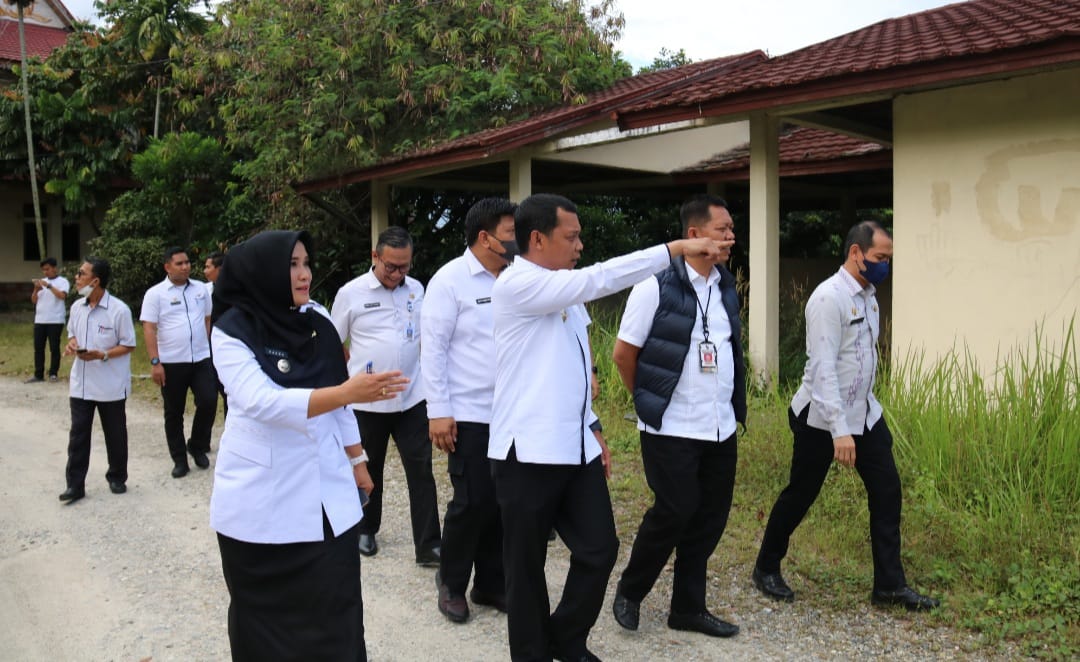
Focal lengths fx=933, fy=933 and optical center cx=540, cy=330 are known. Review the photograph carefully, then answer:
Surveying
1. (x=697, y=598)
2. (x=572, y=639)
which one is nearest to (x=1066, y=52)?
(x=697, y=598)

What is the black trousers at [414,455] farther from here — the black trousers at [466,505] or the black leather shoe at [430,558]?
the black trousers at [466,505]

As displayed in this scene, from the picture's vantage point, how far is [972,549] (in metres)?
4.98

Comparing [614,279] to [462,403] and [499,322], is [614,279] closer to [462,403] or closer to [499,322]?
[499,322]

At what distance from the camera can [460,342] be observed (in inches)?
189

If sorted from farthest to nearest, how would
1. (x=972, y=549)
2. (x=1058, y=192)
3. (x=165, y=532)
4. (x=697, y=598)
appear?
1. (x=1058, y=192)
2. (x=165, y=532)
3. (x=972, y=549)
4. (x=697, y=598)

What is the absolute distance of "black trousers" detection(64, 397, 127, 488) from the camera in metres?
7.18

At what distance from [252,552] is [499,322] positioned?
4.33 feet

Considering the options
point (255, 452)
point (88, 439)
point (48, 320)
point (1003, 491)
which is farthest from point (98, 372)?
point (48, 320)

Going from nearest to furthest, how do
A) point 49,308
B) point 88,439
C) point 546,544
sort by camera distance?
point 546,544 → point 88,439 → point 49,308

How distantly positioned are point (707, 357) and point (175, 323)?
221 inches

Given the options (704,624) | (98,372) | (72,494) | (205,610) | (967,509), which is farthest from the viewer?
(98,372)

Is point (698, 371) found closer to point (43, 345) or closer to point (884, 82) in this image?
point (884, 82)

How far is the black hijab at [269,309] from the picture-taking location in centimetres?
310

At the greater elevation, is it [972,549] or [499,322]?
[499,322]
